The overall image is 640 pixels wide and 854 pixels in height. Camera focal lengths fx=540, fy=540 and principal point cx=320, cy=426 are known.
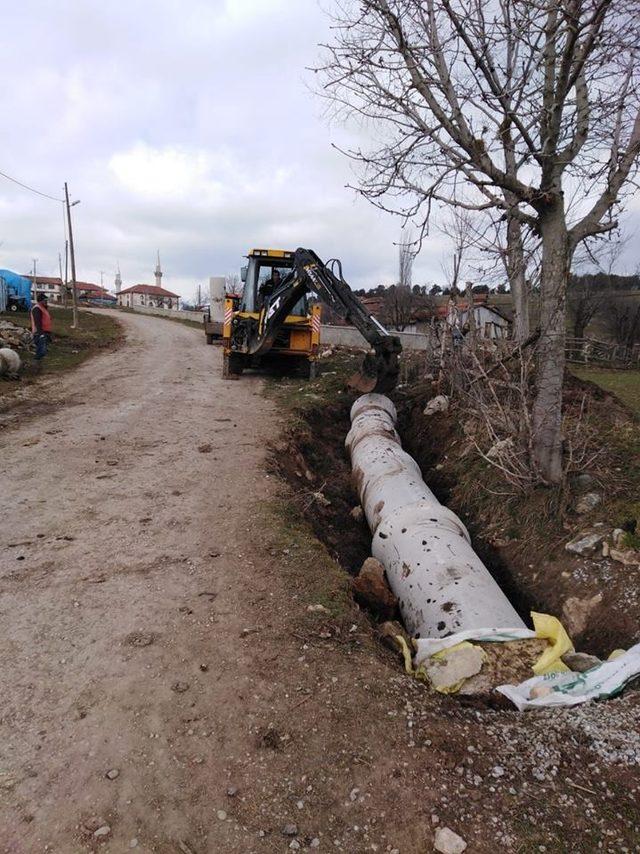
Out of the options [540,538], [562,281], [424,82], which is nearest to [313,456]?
[540,538]

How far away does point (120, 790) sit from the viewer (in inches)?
92.5

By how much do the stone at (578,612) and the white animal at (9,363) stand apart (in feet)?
33.6

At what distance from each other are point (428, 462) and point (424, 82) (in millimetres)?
5012

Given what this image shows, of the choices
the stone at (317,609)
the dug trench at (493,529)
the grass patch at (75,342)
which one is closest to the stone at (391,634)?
the dug trench at (493,529)

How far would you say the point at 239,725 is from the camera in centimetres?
271

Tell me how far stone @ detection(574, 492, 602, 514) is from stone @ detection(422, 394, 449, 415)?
13.2ft

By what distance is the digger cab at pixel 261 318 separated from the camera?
11.5m

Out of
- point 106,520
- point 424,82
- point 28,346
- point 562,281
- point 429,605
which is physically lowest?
point 429,605

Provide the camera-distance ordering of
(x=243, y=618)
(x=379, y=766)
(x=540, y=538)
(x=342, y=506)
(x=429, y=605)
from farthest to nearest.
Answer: (x=342, y=506)
(x=540, y=538)
(x=429, y=605)
(x=243, y=618)
(x=379, y=766)

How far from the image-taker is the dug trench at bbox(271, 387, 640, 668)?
432cm

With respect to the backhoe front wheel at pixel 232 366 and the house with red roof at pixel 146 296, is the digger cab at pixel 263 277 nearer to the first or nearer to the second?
the backhoe front wheel at pixel 232 366

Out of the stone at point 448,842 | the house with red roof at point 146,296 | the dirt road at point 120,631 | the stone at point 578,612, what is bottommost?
the stone at point 578,612

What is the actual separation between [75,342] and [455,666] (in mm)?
16342

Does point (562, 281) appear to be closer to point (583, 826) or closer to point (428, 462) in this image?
point (428, 462)
